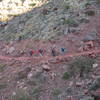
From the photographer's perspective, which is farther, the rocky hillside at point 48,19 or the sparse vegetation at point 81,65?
the rocky hillside at point 48,19

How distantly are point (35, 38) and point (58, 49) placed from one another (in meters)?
3.69

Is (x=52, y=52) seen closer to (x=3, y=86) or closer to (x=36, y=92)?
(x=3, y=86)

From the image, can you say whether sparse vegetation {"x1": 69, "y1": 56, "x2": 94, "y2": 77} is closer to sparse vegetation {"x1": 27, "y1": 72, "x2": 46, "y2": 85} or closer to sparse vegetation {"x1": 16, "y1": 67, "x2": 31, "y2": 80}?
sparse vegetation {"x1": 27, "y1": 72, "x2": 46, "y2": 85}

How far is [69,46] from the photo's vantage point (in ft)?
75.1

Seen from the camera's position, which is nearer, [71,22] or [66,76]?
[66,76]

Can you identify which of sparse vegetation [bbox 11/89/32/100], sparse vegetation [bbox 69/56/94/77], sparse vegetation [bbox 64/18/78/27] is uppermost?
sparse vegetation [bbox 64/18/78/27]

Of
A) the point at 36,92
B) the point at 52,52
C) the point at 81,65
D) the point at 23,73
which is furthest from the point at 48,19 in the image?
the point at 36,92

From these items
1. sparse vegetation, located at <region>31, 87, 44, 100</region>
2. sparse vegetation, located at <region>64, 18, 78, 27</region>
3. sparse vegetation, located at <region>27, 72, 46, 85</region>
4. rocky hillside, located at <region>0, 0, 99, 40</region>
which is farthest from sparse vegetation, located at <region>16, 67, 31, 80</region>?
sparse vegetation, located at <region>64, 18, 78, 27</region>

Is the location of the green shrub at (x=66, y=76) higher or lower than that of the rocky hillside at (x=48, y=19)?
lower

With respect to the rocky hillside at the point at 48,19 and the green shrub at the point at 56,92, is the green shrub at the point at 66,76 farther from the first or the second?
the rocky hillside at the point at 48,19

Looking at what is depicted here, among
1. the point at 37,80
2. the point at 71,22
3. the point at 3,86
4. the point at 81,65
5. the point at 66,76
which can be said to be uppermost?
the point at 71,22

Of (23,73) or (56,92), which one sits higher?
(23,73)

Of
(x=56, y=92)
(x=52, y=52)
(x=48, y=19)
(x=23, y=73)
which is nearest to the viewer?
(x=56, y=92)

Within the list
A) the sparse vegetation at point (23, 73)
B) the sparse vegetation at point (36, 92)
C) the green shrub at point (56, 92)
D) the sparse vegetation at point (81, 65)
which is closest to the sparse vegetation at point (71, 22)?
the sparse vegetation at point (81, 65)
